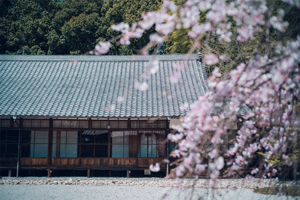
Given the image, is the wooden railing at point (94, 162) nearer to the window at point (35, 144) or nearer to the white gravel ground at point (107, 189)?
the window at point (35, 144)

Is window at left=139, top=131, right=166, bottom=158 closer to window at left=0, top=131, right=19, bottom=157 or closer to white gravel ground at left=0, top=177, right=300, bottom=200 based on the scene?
white gravel ground at left=0, top=177, right=300, bottom=200

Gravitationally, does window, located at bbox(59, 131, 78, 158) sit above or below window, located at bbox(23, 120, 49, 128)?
below

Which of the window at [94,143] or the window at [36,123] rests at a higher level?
the window at [36,123]

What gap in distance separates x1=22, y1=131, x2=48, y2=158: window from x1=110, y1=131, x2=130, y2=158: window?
2330 mm

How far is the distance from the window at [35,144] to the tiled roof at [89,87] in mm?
1249

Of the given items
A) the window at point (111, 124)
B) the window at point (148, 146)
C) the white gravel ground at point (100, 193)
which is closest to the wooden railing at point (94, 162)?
the window at point (148, 146)

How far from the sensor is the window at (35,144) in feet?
31.7

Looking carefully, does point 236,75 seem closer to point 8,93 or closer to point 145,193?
point 145,193

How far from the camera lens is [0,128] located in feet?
31.3

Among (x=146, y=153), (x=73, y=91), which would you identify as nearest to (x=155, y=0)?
(x=73, y=91)

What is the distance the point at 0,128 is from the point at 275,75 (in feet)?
31.4

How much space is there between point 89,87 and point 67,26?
469 inches

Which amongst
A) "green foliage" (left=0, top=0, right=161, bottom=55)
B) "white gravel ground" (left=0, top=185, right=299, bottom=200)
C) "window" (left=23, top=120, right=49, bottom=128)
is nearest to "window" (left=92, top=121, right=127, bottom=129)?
"window" (left=23, top=120, right=49, bottom=128)

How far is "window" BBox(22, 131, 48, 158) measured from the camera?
31.7 ft
